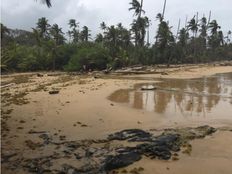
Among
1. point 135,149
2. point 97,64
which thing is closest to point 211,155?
point 135,149

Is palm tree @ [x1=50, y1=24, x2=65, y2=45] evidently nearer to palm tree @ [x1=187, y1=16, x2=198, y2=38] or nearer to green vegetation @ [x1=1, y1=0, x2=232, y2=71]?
green vegetation @ [x1=1, y1=0, x2=232, y2=71]

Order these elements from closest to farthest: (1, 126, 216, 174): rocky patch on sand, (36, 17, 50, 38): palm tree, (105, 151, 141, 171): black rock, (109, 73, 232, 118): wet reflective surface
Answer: (1, 126, 216, 174): rocky patch on sand → (105, 151, 141, 171): black rock → (109, 73, 232, 118): wet reflective surface → (36, 17, 50, 38): palm tree

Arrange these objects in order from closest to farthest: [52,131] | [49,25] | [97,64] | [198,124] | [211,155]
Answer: [211,155], [52,131], [198,124], [97,64], [49,25]

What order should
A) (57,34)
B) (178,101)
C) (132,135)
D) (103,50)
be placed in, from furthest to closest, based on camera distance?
(57,34)
(103,50)
(178,101)
(132,135)

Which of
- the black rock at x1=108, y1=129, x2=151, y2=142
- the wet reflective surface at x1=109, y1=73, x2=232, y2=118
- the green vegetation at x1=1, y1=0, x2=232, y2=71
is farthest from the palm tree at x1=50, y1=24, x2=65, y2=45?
the black rock at x1=108, y1=129, x2=151, y2=142

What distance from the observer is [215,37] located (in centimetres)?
9100

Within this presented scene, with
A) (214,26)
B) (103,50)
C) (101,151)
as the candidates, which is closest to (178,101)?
(101,151)

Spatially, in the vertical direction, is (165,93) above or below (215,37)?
below

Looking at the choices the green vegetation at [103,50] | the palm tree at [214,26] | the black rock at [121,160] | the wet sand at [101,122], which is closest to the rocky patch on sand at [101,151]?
the black rock at [121,160]

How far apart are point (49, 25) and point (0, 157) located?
6890cm

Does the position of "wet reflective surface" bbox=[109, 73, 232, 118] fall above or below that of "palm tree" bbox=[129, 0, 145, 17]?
below

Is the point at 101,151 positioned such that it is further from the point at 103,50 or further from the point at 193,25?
the point at 193,25

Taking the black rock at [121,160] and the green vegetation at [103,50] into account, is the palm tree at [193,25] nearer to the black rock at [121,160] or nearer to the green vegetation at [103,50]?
the green vegetation at [103,50]

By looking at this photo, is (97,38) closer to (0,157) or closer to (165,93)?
(165,93)
